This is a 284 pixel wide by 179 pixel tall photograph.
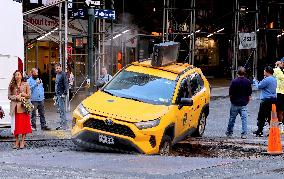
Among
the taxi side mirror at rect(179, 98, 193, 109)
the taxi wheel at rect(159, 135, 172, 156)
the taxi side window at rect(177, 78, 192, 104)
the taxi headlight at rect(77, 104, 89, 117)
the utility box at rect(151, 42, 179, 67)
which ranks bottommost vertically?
the taxi wheel at rect(159, 135, 172, 156)

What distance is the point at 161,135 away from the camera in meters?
12.3

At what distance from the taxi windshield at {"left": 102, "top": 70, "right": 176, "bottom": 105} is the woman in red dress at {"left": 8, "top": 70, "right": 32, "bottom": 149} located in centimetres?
177

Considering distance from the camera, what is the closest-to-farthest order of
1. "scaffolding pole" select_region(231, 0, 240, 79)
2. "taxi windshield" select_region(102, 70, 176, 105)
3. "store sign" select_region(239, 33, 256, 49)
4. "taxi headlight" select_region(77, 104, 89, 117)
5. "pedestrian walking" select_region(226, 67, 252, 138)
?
"taxi headlight" select_region(77, 104, 89, 117) → "taxi windshield" select_region(102, 70, 176, 105) → "pedestrian walking" select_region(226, 67, 252, 138) → "store sign" select_region(239, 33, 256, 49) → "scaffolding pole" select_region(231, 0, 240, 79)

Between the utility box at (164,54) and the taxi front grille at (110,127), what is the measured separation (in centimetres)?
262

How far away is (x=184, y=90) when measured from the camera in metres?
14.1

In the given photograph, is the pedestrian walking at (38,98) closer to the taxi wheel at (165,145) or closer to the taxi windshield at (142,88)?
the taxi windshield at (142,88)

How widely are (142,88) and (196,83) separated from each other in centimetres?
231

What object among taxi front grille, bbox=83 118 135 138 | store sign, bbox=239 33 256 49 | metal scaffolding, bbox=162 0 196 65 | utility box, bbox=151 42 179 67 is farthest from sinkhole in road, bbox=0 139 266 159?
metal scaffolding, bbox=162 0 196 65

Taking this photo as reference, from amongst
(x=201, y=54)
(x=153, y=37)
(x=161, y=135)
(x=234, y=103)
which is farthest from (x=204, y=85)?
(x=201, y=54)

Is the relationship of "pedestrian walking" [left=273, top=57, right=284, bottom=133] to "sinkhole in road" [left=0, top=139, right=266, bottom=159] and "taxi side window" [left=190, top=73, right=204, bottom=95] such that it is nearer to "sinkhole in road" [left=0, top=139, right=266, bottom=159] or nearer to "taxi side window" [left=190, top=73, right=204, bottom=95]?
"taxi side window" [left=190, top=73, right=204, bottom=95]

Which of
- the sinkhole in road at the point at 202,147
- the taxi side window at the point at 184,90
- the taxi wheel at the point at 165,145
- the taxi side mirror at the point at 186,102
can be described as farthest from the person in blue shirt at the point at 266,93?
the taxi wheel at the point at 165,145

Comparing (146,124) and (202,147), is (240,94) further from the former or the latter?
(146,124)

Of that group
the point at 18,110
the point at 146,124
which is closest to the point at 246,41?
the point at 18,110

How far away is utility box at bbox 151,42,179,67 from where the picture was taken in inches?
559
